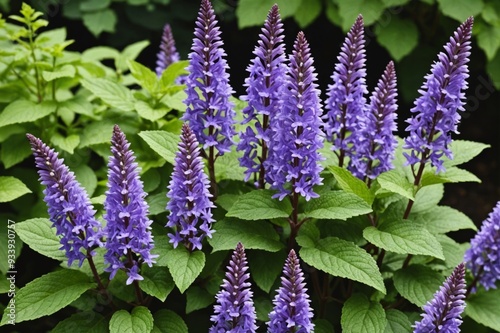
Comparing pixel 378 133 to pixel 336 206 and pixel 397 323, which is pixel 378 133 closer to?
pixel 336 206

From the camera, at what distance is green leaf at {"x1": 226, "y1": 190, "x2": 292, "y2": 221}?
322 centimetres

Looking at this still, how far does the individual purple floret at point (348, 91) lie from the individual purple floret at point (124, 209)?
116 centimetres

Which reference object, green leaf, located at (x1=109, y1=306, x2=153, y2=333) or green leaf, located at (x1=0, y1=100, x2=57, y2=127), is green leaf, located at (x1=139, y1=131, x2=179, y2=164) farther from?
green leaf, located at (x1=0, y1=100, x2=57, y2=127)

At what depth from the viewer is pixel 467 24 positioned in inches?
121

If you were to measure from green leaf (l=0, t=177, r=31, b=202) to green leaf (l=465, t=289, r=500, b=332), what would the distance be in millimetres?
2670

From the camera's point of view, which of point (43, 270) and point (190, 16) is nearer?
A: point (43, 270)

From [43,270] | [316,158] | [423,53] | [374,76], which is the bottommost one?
[43,270]

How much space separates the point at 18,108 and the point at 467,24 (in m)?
2.79

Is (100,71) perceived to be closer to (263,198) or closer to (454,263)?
(263,198)

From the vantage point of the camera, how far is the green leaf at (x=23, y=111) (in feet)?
13.1

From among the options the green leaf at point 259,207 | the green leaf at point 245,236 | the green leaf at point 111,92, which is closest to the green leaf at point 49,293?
the green leaf at point 245,236

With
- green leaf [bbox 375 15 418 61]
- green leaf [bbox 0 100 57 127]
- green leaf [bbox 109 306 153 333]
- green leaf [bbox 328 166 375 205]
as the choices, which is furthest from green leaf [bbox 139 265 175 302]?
green leaf [bbox 375 15 418 61]

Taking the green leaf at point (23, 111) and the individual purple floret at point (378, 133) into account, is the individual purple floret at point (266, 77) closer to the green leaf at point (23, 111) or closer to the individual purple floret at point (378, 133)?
the individual purple floret at point (378, 133)

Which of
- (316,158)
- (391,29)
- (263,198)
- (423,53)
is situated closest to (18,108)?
(263,198)
